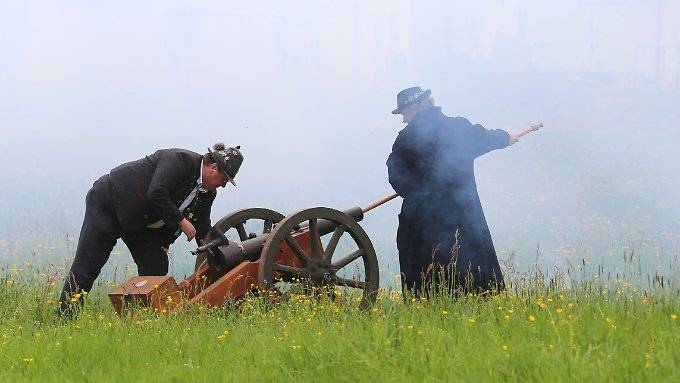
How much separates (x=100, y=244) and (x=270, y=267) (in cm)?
122

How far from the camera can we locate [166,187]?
650cm

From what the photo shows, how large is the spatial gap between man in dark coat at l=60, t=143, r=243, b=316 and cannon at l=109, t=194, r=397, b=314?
0.24 metres

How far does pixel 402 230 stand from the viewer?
23.6ft

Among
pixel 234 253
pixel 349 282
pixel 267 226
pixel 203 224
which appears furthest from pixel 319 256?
pixel 203 224

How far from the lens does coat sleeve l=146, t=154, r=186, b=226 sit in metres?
6.47

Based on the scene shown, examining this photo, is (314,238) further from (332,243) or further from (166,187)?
(166,187)

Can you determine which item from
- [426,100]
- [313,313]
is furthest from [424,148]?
[313,313]

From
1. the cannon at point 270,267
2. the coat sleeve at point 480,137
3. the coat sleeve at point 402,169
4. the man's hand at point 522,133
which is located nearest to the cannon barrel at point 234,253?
the cannon at point 270,267

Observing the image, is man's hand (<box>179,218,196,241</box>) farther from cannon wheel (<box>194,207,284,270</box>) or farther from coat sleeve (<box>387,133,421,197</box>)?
coat sleeve (<box>387,133,421,197</box>)

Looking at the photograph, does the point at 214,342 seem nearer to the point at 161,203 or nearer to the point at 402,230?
the point at 161,203

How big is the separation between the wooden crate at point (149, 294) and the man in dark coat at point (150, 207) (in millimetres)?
294

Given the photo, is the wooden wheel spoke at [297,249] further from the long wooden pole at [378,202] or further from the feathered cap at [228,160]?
the long wooden pole at [378,202]

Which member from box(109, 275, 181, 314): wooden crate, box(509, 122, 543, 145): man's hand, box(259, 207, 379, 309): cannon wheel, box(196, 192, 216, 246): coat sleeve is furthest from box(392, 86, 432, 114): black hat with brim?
box(109, 275, 181, 314): wooden crate

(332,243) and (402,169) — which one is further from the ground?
(402,169)
